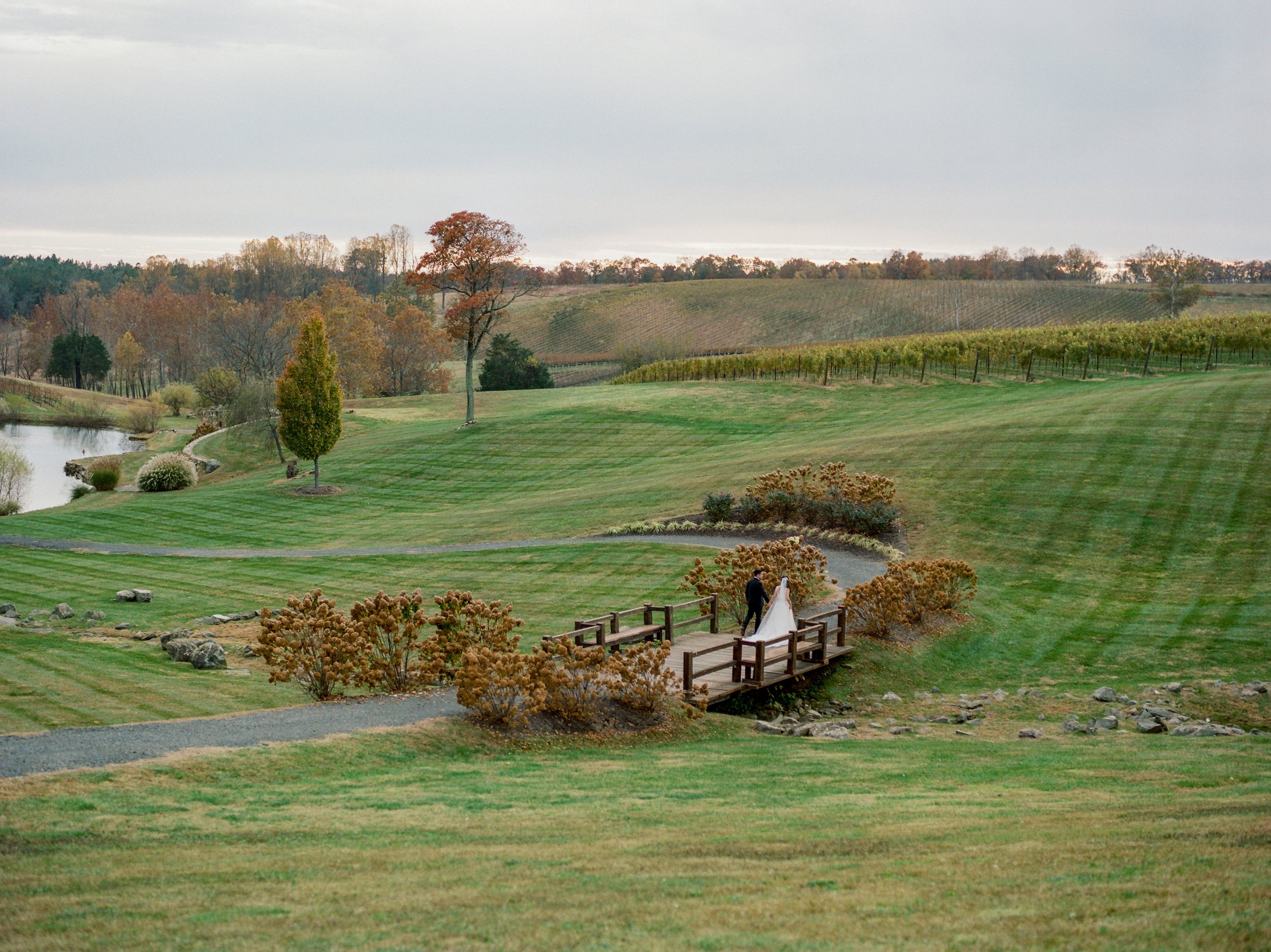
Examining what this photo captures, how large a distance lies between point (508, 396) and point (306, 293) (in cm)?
7705

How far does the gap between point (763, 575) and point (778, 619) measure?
188 cm

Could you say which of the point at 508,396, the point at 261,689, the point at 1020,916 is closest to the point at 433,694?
the point at 261,689

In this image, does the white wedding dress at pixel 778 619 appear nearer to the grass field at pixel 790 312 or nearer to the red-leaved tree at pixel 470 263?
the red-leaved tree at pixel 470 263

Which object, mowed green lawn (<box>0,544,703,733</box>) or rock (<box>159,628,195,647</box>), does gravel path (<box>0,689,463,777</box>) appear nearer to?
mowed green lawn (<box>0,544,703,733</box>)

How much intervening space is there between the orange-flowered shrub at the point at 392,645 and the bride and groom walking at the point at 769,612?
16.2 feet

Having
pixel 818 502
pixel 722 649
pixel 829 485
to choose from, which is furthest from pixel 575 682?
pixel 829 485

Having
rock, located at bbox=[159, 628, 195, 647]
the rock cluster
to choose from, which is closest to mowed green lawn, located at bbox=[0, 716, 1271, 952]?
rock, located at bbox=[159, 628, 195, 647]

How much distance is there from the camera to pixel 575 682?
39.2 ft

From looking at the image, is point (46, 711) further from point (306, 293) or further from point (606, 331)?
point (306, 293)

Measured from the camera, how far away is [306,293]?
131 meters

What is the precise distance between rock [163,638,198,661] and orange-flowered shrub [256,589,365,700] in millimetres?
4381

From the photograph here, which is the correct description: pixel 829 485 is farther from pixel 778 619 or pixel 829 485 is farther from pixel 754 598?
pixel 778 619

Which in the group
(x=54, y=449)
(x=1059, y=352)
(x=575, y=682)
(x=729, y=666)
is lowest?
(x=54, y=449)

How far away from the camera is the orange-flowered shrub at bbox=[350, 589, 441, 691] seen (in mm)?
13148
